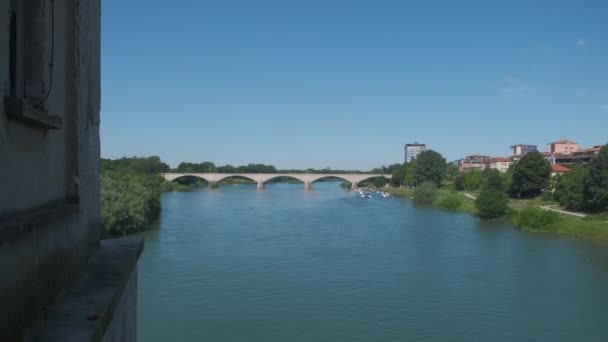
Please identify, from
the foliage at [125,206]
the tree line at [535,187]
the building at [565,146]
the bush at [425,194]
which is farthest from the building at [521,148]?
the foliage at [125,206]

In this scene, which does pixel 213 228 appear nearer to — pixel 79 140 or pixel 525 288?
pixel 525 288

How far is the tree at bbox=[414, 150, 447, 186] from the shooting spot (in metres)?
47.8

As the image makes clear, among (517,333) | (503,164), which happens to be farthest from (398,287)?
(503,164)

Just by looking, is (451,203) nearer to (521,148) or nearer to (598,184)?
(598,184)

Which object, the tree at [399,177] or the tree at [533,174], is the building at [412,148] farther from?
the tree at [533,174]

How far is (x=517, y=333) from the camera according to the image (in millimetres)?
8625

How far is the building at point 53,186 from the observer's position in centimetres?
94

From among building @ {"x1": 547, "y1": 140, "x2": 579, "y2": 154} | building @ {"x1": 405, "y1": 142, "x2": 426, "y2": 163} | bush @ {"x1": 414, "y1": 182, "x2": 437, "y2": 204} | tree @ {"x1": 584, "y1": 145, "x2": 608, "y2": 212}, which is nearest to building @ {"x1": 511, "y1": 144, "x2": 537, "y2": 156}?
building @ {"x1": 547, "y1": 140, "x2": 579, "y2": 154}

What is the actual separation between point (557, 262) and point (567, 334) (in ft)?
20.3

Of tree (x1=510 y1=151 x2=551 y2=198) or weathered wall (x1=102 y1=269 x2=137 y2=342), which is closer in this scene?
weathered wall (x1=102 y1=269 x2=137 y2=342)

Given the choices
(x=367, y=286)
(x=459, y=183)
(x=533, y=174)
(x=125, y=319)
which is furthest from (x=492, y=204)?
(x=125, y=319)

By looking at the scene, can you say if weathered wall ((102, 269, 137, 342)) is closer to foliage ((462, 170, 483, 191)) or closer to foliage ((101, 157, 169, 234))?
foliage ((101, 157, 169, 234))

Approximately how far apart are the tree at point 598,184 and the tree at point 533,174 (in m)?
6.54

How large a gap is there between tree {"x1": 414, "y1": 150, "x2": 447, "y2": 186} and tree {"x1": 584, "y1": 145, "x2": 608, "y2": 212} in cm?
2405
